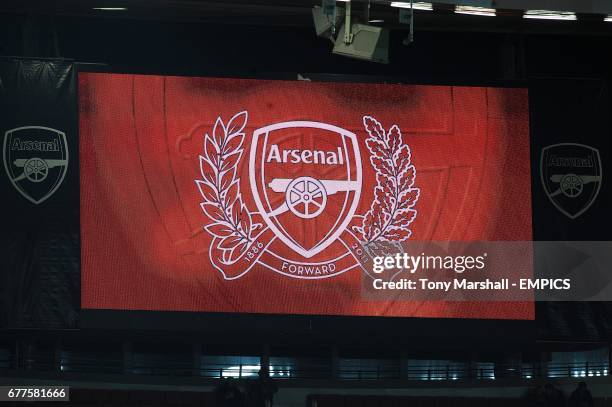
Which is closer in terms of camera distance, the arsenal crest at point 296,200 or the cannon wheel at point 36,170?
the cannon wheel at point 36,170

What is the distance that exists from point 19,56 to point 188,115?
145 cm

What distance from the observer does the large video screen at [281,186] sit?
8.41 m

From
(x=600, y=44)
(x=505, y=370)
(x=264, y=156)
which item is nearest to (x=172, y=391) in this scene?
(x=264, y=156)

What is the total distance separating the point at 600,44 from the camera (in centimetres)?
953

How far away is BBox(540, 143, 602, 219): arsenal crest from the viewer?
29.3 feet

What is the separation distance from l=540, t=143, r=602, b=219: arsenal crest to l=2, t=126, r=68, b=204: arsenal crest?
3.89 meters

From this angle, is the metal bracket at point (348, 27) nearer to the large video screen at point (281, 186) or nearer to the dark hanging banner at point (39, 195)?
the large video screen at point (281, 186)

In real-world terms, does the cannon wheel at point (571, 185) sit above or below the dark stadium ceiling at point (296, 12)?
below

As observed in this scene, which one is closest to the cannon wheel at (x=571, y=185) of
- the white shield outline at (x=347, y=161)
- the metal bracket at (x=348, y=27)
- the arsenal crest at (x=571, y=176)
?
the arsenal crest at (x=571, y=176)
